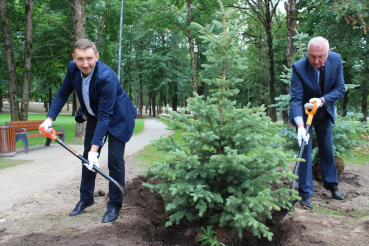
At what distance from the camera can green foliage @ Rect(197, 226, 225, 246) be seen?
2.70 meters

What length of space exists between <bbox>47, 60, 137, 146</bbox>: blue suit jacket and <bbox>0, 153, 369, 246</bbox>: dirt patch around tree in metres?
0.89

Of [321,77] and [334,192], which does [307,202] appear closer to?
[334,192]

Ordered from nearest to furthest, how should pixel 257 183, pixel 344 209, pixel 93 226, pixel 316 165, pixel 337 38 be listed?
1. pixel 257 183
2. pixel 93 226
3. pixel 344 209
4. pixel 316 165
5. pixel 337 38

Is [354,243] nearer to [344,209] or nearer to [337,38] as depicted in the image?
[344,209]

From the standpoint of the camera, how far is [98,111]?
3129mm

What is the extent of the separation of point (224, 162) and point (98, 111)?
1.42m

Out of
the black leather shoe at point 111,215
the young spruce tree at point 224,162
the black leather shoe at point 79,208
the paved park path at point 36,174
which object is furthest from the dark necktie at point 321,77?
the black leather shoe at point 79,208

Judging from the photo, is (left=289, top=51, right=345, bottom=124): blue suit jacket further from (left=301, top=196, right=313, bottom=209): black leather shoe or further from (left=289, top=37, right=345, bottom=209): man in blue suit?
(left=301, top=196, right=313, bottom=209): black leather shoe

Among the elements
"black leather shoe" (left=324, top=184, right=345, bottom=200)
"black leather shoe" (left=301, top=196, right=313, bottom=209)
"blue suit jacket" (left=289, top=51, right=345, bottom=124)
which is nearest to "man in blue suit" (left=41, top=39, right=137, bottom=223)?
"blue suit jacket" (left=289, top=51, right=345, bottom=124)

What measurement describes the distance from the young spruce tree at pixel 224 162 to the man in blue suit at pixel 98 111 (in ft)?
1.80

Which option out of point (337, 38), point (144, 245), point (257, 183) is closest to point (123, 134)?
point (144, 245)

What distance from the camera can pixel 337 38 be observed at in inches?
432

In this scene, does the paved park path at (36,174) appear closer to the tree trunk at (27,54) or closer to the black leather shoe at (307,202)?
the black leather shoe at (307,202)

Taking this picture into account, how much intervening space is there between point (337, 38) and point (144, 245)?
11.1 meters
